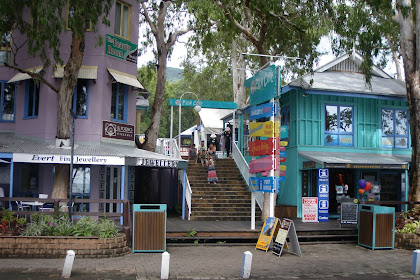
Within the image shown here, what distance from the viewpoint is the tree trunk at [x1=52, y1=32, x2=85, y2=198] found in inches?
593

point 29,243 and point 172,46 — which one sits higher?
point 172,46

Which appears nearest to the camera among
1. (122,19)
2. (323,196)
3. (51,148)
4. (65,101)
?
(65,101)

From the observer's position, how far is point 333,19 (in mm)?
16859

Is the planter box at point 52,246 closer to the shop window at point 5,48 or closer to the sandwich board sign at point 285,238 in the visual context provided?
the sandwich board sign at point 285,238

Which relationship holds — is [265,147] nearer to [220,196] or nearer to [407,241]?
[407,241]

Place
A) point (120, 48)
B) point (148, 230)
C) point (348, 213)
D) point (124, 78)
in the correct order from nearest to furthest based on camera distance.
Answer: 1. point (148, 230)
2. point (348, 213)
3. point (124, 78)
4. point (120, 48)

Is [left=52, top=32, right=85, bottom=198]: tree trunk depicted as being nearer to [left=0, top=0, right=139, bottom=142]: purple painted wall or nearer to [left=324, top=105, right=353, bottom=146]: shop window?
[left=0, top=0, right=139, bottom=142]: purple painted wall

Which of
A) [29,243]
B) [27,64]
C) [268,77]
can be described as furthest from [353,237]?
[27,64]

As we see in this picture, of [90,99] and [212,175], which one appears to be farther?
[212,175]

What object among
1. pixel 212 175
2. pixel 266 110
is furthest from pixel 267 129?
pixel 212 175

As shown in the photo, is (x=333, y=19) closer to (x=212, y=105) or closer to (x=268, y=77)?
(x=268, y=77)

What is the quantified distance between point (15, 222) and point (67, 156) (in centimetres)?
312

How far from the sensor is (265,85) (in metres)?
14.3

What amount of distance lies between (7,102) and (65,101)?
4.30 meters
